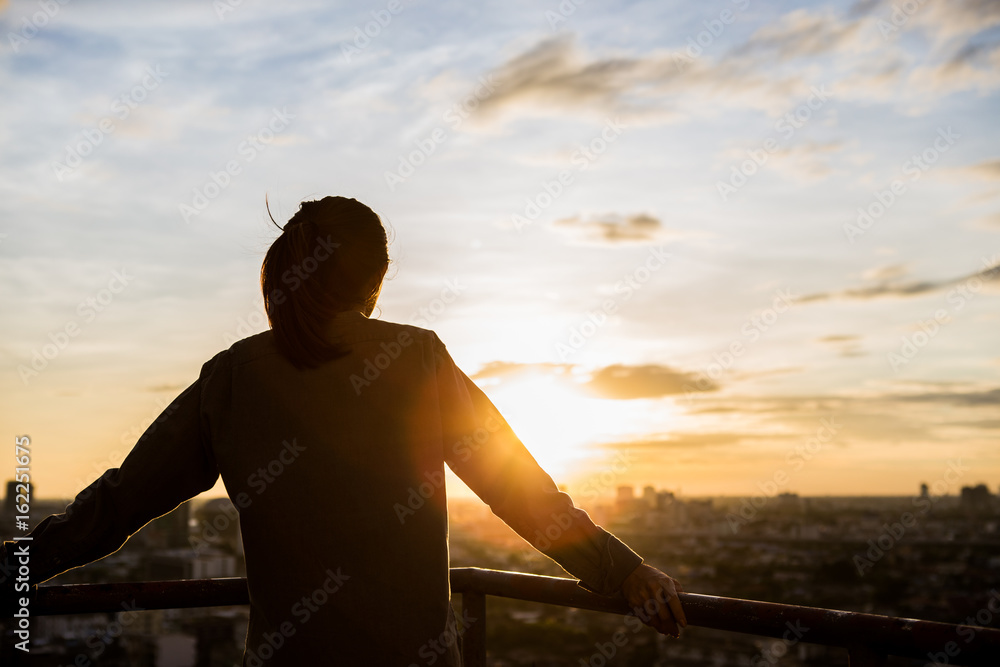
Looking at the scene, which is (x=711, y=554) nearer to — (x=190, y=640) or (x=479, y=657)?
(x=190, y=640)

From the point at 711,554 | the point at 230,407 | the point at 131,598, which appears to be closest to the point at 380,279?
the point at 230,407

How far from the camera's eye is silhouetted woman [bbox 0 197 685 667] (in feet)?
4.55

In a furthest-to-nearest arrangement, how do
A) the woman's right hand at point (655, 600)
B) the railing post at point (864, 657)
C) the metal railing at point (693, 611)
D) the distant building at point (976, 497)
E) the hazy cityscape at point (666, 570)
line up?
1. the distant building at point (976, 497)
2. the hazy cityscape at point (666, 570)
3. the woman's right hand at point (655, 600)
4. the railing post at point (864, 657)
5. the metal railing at point (693, 611)

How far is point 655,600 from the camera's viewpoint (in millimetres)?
1554

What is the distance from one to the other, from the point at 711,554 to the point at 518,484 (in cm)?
1947

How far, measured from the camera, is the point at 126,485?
152 cm

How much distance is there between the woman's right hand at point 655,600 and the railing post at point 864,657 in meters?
0.33

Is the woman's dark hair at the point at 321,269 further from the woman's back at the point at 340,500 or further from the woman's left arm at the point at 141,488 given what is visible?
the woman's left arm at the point at 141,488

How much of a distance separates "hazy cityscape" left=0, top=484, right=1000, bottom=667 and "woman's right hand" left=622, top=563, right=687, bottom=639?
0.24 metres

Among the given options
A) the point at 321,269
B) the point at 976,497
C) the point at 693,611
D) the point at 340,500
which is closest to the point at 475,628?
the point at 693,611

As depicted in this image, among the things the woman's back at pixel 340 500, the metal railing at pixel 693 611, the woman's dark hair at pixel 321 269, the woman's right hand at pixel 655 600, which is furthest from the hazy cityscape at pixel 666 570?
the woman's dark hair at pixel 321 269

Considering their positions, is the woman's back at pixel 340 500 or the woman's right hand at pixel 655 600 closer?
the woman's back at pixel 340 500

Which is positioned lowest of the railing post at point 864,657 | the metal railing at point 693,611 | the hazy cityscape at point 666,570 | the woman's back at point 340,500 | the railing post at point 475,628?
the hazy cityscape at point 666,570

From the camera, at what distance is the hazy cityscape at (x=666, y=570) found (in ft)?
15.1
